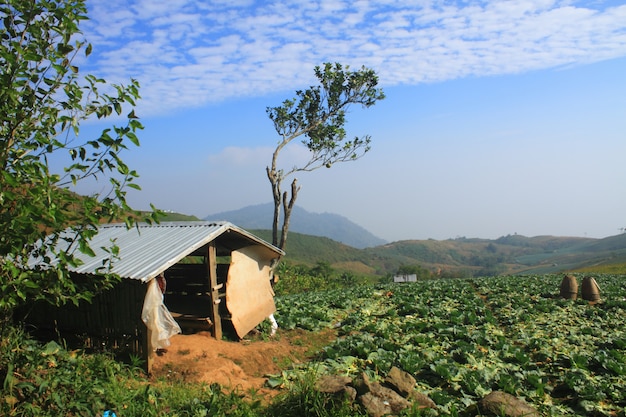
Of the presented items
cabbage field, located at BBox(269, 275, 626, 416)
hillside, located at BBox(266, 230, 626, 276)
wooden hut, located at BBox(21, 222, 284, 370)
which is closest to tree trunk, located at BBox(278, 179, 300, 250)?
cabbage field, located at BBox(269, 275, 626, 416)

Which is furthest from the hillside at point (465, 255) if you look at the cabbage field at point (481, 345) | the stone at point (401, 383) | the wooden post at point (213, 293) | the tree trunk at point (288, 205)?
the stone at point (401, 383)

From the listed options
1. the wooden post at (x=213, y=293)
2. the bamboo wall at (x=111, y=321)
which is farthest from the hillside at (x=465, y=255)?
the bamboo wall at (x=111, y=321)

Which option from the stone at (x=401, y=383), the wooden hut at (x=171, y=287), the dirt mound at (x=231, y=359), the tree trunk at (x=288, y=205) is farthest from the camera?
the tree trunk at (x=288, y=205)

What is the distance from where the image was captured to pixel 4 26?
195 inches

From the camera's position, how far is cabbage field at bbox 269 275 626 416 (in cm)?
747

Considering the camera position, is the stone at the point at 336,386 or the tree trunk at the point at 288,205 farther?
the tree trunk at the point at 288,205

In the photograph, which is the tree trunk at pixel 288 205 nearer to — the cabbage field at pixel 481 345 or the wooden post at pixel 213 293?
the cabbage field at pixel 481 345

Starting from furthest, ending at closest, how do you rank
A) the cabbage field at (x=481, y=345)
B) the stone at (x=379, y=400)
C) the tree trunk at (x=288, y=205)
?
the tree trunk at (x=288, y=205), the cabbage field at (x=481, y=345), the stone at (x=379, y=400)

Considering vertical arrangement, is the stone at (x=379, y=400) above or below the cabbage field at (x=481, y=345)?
above

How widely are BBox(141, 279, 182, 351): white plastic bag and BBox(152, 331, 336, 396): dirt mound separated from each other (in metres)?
0.45

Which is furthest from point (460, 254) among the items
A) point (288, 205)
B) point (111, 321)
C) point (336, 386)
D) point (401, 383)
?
point (336, 386)

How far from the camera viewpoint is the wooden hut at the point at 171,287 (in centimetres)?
805

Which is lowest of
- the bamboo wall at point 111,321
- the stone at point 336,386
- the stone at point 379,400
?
the stone at point 379,400

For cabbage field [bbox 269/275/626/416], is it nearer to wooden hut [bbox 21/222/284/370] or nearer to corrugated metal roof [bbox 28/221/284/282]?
wooden hut [bbox 21/222/284/370]
